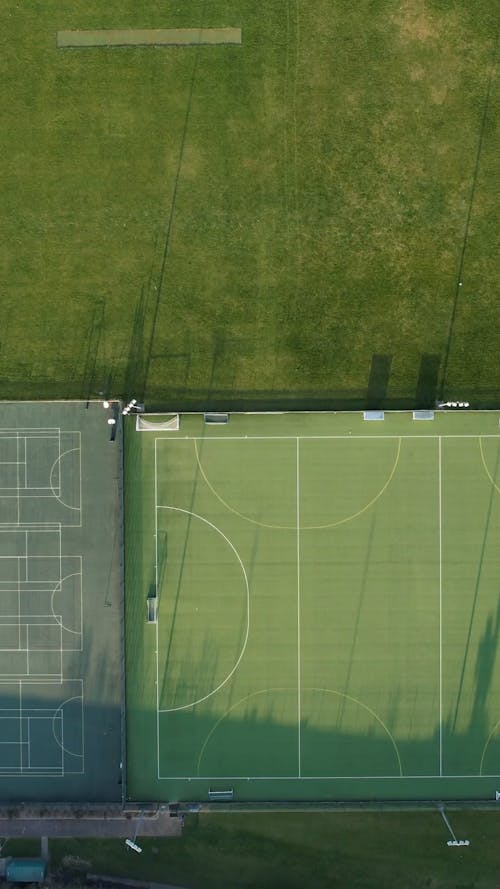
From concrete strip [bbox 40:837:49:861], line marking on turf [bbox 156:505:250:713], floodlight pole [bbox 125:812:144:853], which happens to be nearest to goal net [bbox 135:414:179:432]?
line marking on turf [bbox 156:505:250:713]

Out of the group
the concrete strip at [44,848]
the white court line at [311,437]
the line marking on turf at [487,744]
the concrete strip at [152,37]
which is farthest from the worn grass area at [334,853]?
the concrete strip at [152,37]

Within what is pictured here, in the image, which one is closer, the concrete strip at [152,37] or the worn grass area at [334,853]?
the worn grass area at [334,853]

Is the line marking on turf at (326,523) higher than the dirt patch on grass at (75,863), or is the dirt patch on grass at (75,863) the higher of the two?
the line marking on turf at (326,523)

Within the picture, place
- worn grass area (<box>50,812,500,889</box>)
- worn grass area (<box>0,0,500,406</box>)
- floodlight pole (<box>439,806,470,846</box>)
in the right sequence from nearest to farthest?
floodlight pole (<box>439,806,470,846</box>), worn grass area (<box>50,812,500,889</box>), worn grass area (<box>0,0,500,406</box>)

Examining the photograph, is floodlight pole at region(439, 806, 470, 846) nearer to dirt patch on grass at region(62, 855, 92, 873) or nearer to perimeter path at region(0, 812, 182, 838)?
perimeter path at region(0, 812, 182, 838)

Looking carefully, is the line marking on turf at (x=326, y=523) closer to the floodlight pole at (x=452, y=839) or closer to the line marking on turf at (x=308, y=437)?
the line marking on turf at (x=308, y=437)

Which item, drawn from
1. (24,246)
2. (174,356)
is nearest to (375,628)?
(174,356)
